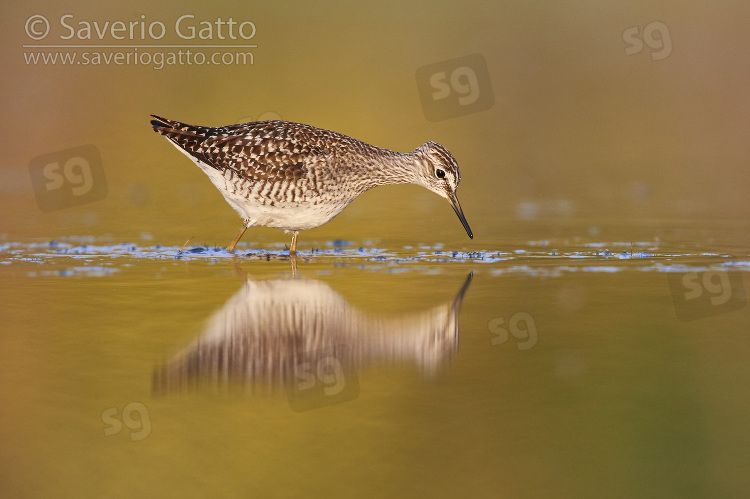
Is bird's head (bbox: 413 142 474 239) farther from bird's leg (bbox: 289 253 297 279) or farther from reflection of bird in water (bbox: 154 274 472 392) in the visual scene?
reflection of bird in water (bbox: 154 274 472 392)

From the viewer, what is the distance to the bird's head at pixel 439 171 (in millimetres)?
13719

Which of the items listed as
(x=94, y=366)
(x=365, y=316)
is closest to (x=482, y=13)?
(x=365, y=316)

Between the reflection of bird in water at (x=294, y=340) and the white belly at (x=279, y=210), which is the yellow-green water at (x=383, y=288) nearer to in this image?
the reflection of bird in water at (x=294, y=340)

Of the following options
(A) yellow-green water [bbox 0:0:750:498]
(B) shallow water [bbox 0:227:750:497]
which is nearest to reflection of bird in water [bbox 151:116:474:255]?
(A) yellow-green water [bbox 0:0:750:498]

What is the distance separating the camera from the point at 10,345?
27.0 ft

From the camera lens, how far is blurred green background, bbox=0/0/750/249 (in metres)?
17.7

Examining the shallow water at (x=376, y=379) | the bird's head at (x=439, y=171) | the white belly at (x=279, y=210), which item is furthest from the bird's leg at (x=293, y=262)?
the bird's head at (x=439, y=171)

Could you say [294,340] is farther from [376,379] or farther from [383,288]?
[383,288]

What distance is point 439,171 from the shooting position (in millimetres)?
13805

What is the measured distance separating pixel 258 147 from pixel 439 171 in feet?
8.00

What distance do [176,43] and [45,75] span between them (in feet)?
11.3

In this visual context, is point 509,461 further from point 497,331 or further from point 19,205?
point 19,205

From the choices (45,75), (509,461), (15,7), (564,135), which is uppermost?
(15,7)

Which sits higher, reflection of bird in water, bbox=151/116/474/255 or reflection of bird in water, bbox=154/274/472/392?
reflection of bird in water, bbox=151/116/474/255
